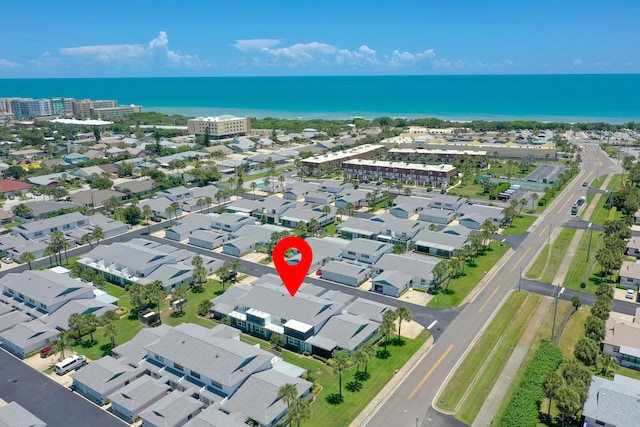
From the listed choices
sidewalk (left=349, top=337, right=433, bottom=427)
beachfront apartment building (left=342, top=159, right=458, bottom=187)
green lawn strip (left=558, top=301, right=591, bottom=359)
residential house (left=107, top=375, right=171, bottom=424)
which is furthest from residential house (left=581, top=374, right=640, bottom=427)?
beachfront apartment building (left=342, top=159, right=458, bottom=187)

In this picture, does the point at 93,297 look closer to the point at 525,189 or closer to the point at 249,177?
the point at 249,177

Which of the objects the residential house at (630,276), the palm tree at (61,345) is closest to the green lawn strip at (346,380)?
the palm tree at (61,345)

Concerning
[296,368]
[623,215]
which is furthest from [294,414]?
[623,215]

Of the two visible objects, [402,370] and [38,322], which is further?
[38,322]

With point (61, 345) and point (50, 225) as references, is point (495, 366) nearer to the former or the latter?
point (61, 345)

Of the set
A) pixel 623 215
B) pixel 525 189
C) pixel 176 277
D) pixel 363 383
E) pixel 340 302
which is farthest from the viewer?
pixel 525 189
